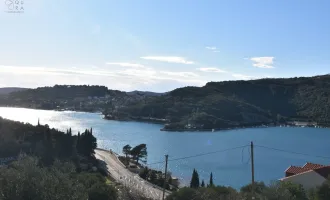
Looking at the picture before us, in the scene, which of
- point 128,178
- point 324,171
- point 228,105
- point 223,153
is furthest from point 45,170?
point 228,105

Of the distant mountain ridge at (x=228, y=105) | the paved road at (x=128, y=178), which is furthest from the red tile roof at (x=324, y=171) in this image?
the distant mountain ridge at (x=228, y=105)

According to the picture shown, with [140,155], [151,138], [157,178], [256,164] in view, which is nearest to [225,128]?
[151,138]

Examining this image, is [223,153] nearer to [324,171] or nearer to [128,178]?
[128,178]

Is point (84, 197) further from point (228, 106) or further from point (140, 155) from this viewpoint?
point (228, 106)

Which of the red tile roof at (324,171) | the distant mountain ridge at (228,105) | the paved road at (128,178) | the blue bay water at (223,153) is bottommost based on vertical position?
the blue bay water at (223,153)

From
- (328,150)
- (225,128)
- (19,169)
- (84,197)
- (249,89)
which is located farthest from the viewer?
(249,89)

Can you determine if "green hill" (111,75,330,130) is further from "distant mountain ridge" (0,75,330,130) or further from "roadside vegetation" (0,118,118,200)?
"roadside vegetation" (0,118,118,200)

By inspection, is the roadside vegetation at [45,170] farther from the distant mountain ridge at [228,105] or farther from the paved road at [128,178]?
the distant mountain ridge at [228,105]

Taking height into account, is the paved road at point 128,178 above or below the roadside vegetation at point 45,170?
below
